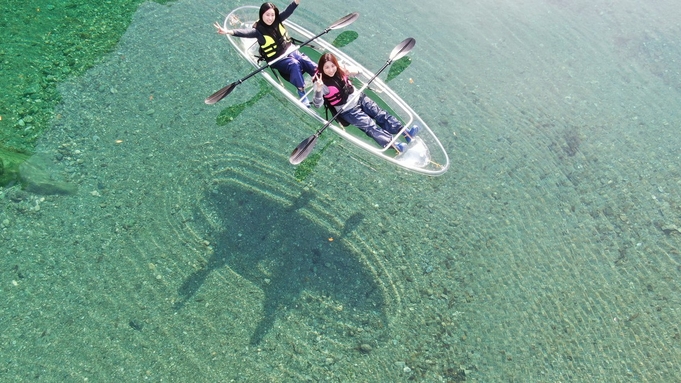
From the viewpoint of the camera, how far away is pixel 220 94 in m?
→ 7.74

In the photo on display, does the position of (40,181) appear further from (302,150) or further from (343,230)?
(343,230)

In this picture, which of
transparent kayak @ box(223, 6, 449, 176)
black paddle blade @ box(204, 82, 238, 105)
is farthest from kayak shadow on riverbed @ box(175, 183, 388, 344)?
black paddle blade @ box(204, 82, 238, 105)

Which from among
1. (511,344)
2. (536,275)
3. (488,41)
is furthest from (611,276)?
(488,41)

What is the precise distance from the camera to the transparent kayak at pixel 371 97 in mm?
7430

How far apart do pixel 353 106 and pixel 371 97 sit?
0.76m

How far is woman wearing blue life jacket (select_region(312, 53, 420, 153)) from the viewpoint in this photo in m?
7.14

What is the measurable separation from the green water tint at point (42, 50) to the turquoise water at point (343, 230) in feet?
0.96

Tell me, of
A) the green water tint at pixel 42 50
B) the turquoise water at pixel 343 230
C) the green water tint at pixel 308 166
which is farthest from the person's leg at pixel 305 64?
the green water tint at pixel 42 50

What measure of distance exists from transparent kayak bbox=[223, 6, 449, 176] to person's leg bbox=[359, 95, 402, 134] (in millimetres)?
158

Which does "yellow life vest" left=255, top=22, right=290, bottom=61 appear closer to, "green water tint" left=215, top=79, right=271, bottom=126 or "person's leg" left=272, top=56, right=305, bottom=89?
"person's leg" left=272, top=56, right=305, bottom=89

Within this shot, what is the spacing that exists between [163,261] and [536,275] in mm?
5758

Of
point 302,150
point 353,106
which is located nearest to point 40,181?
point 302,150

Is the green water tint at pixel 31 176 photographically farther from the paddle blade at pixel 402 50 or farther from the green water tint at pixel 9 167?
the paddle blade at pixel 402 50

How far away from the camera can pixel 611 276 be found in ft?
23.8
